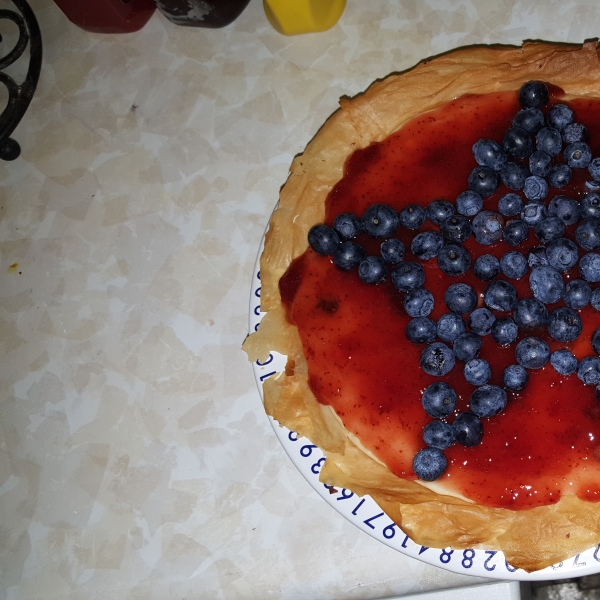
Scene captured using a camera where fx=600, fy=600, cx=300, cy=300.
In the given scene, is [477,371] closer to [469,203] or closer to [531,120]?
[469,203]

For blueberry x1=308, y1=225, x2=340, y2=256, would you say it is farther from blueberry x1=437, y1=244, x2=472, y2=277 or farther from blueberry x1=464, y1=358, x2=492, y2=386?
blueberry x1=464, y1=358, x2=492, y2=386

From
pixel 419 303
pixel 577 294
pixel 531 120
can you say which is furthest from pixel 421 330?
pixel 531 120

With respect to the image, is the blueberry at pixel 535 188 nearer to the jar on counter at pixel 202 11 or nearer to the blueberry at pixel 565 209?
the blueberry at pixel 565 209

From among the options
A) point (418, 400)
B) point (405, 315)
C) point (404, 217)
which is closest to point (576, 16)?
point (404, 217)

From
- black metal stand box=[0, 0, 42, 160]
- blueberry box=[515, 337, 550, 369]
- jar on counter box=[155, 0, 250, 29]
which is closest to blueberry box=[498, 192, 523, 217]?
blueberry box=[515, 337, 550, 369]

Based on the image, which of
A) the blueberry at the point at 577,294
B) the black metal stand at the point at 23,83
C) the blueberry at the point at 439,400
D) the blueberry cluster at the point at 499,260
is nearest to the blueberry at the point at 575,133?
the blueberry cluster at the point at 499,260
